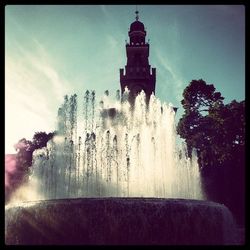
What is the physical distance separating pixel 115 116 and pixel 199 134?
8.18 meters

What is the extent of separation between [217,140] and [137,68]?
555 inches

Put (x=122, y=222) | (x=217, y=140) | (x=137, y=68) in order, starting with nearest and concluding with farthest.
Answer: (x=122, y=222)
(x=217, y=140)
(x=137, y=68)

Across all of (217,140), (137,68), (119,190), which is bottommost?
(119,190)

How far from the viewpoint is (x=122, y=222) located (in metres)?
12.7

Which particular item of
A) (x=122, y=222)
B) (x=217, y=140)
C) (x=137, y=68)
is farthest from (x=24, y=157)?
(x=122, y=222)

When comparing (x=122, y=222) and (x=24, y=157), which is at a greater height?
(x=24, y=157)

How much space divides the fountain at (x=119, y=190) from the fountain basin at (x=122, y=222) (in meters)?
0.03

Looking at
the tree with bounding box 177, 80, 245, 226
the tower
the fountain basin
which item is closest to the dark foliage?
the tower

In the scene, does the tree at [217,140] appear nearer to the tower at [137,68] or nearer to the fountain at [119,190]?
the fountain at [119,190]

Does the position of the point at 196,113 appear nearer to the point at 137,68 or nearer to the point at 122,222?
the point at 137,68

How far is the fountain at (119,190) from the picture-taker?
42.0ft

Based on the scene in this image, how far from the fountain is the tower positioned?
3.99 feet

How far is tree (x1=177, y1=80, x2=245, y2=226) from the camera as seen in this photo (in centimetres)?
2811
